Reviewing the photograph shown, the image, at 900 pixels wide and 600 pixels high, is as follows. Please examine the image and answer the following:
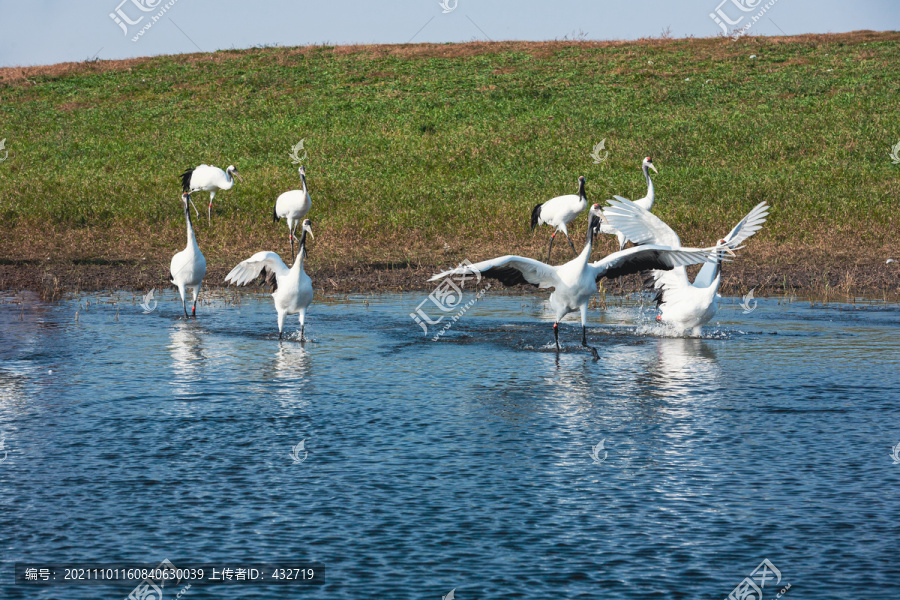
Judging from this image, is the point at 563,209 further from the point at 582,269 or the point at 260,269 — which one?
the point at 582,269

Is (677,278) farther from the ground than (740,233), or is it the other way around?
(740,233)

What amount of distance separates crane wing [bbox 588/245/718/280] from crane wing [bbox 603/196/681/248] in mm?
716

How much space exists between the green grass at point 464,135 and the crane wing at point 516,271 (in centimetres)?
994

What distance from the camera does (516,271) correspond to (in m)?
11.6

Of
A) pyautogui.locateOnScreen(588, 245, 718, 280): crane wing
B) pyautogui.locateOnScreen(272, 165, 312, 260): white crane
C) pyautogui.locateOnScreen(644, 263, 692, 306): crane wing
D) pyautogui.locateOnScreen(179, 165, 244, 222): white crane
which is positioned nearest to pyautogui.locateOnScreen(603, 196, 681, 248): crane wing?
pyautogui.locateOnScreen(644, 263, 692, 306): crane wing

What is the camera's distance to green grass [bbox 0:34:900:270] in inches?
992

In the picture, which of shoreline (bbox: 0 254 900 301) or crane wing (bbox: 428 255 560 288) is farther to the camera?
shoreline (bbox: 0 254 900 301)

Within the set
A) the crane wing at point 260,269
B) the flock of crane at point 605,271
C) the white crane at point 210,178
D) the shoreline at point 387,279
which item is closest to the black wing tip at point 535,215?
the shoreline at point 387,279

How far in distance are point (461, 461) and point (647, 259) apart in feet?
17.3

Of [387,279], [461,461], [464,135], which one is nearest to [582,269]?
[461,461]

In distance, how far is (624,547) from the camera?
5.73 m

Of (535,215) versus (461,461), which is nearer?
(461,461)

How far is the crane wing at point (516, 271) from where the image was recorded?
35.1 feet

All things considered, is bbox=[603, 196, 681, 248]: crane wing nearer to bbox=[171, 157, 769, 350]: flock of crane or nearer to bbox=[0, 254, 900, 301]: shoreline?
bbox=[171, 157, 769, 350]: flock of crane
